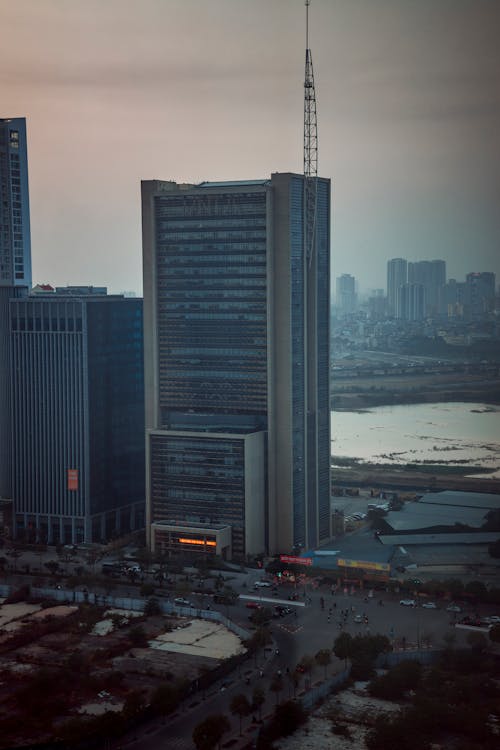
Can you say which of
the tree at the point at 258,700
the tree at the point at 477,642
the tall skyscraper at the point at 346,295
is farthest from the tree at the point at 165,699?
the tall skyscraper at the point at 346,295

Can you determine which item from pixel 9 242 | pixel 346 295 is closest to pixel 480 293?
pixel 9 242

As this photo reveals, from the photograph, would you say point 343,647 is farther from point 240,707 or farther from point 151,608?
point 151,608

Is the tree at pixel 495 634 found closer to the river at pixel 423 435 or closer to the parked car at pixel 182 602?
the parked car at pixel 182 602

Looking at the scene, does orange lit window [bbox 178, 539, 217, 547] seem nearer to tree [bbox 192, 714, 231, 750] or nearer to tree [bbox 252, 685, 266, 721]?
tree [bbox 252, 685, 266, 721]

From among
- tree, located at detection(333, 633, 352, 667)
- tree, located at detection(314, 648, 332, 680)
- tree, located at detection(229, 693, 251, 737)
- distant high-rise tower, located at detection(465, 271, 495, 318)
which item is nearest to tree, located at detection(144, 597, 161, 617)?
tree, located at detection(333, 633, 352, 667)

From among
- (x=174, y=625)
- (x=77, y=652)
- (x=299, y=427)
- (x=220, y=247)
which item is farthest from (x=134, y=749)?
(x=220, y=247)

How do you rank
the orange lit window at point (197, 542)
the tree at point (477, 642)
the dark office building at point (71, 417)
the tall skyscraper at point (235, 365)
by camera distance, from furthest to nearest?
the dark office building at point (71, 417)
the tall skyscraper at point (235, 365)
the orange lit window at point (197, 542)
the tree at point (477, 642)
